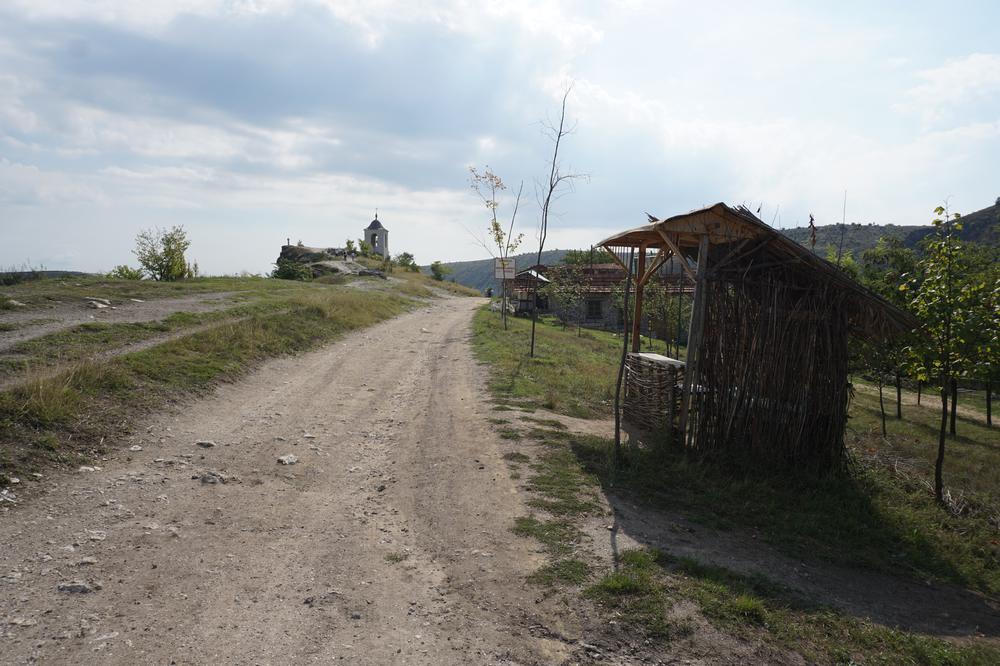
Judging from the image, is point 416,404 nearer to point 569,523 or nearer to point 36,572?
point 569,523

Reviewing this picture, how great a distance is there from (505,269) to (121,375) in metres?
14.4

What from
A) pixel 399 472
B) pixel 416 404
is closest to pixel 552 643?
pixel 399 472

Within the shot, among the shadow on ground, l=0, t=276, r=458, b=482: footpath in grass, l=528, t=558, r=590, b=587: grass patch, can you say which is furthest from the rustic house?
l=528, t=558, r=590, b=587: grass patch

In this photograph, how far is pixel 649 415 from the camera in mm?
9555

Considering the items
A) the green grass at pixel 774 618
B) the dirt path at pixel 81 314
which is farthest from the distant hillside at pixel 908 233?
the green grass at pixel 774 618

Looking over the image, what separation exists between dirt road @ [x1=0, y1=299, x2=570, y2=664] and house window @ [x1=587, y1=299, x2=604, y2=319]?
1374 inches

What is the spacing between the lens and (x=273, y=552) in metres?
5.16

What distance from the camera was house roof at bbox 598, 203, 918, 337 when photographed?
796 cm

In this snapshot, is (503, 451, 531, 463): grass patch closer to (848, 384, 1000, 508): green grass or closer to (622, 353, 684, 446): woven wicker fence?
(622, 353, 684, 446): woven wicker fence

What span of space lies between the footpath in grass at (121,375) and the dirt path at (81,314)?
1.98 ft

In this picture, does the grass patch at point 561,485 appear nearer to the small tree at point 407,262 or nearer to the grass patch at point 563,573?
Answer: the grass patch at point 563,573

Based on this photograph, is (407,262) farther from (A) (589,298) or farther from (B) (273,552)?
(B) (273,552)

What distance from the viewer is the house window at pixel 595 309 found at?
43.1 metres

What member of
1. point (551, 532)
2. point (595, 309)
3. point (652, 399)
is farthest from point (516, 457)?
point (595, 309)
